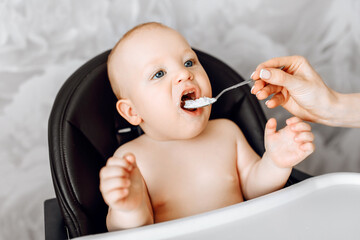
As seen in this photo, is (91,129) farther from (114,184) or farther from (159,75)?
(114,184)

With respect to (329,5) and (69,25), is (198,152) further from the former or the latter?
(329,5)

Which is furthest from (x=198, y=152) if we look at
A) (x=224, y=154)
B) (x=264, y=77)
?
(x=264, y=77)

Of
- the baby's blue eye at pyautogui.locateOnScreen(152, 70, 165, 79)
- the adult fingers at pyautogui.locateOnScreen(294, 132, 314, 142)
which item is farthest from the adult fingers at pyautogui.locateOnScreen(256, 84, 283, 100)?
the baby's blue eye at pyautogui.locateOnScreen(152, 70, 165, 79)

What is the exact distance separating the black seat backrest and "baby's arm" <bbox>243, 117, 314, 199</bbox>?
0.14m

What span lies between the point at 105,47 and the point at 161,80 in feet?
1.76

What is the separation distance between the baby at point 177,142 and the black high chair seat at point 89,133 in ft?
0.15

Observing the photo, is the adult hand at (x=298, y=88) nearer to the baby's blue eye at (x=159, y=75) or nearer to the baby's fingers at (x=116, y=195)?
the baby's blue eye at (x=159, y=75)

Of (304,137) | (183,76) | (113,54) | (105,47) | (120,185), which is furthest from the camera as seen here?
(105,47)

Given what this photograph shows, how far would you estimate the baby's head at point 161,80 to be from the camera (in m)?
0.99

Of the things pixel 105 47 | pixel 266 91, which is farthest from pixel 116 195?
pixel 105 47

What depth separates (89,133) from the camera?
104 centimetres

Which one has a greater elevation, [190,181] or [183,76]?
[183,76]

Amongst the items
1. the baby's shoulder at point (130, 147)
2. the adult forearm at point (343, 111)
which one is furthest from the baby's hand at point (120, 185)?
the adult forearm at point (343, 111)

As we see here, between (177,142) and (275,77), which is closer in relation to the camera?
(275,77)
